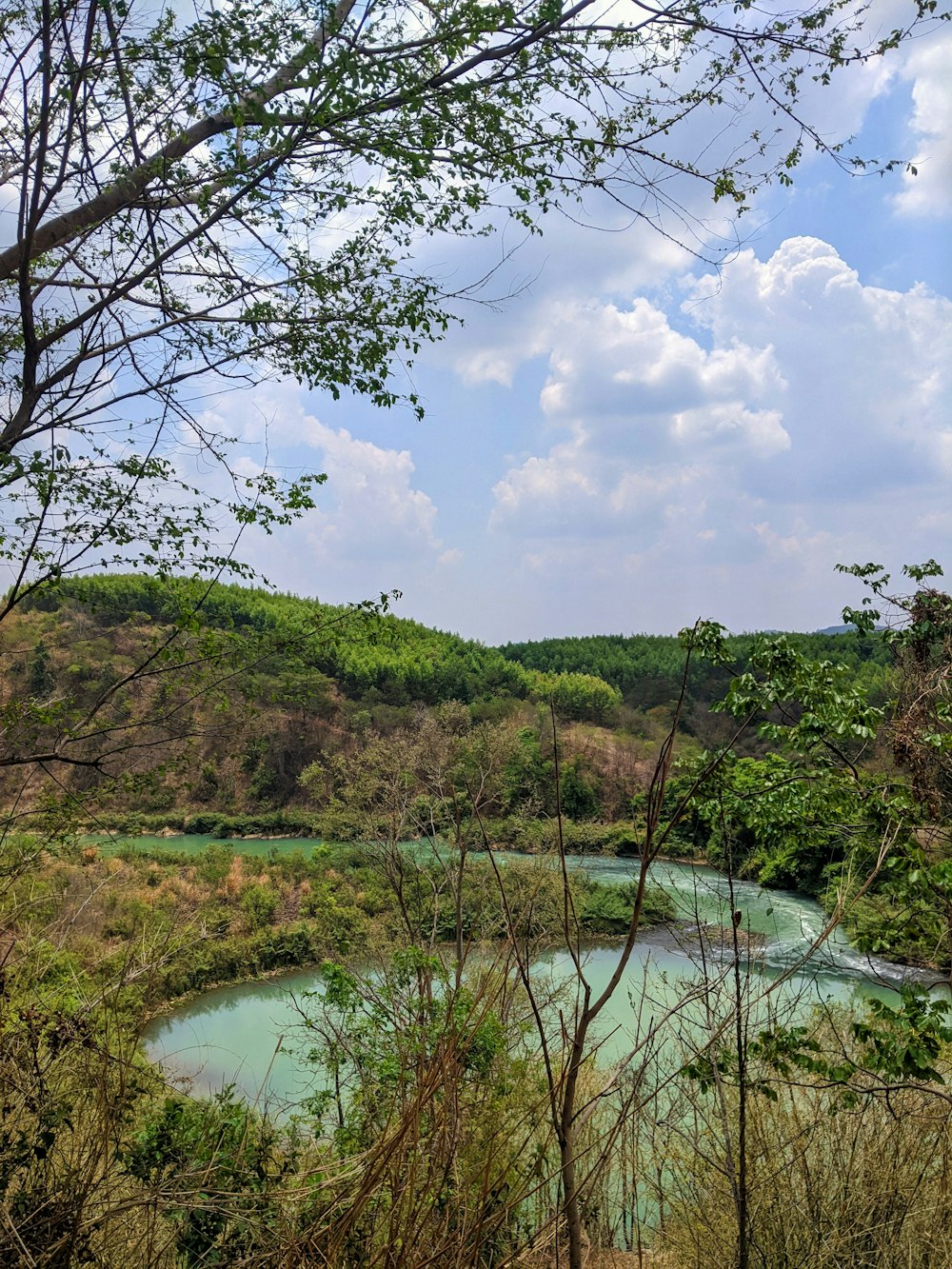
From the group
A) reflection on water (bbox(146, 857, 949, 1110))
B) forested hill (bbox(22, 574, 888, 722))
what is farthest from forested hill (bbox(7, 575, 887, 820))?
reflection on water (bbox(146, 857, 949, 1110))

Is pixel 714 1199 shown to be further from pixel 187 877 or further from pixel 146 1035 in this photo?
pixel 187 877

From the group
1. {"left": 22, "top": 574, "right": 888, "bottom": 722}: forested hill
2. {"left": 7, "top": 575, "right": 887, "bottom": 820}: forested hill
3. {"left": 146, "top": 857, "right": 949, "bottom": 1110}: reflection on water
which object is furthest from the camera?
{"left": 22, "top": 574, "right": 888, "bottom": 722}: forested hill

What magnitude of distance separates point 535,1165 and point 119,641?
84.8ft

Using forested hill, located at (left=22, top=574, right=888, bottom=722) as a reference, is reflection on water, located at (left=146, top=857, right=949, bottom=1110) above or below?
below

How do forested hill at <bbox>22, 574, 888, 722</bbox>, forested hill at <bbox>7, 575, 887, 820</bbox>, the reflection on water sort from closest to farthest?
forested hill at <bbox>7, 575, 887, 820</bbox> → the reflection on water → forested hill at <bbox>22, 574, 888, 722</bbox>

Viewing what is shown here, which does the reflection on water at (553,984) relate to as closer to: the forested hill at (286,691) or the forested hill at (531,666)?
the forested hill at (286,691)

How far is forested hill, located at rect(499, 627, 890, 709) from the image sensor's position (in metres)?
25.3

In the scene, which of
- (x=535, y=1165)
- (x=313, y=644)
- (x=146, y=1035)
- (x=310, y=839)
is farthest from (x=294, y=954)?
(x=535, y=1165)

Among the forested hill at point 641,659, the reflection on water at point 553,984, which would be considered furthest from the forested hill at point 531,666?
the reflection on water at point 553,984

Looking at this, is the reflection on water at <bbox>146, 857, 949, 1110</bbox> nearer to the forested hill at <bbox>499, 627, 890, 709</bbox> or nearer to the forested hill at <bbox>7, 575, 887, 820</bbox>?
the forested hill at <bbox>7, 575, 887, 820</bbox>

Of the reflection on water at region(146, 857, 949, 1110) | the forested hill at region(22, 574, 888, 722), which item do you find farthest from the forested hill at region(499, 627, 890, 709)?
the reflection on water at region(146, 857, 949, 1110)

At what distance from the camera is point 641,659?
3975cm

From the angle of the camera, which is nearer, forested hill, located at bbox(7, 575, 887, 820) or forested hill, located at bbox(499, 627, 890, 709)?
forested hill, located at bbox(7, 575, 887, 820)

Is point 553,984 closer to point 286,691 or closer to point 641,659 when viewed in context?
point 286,691
